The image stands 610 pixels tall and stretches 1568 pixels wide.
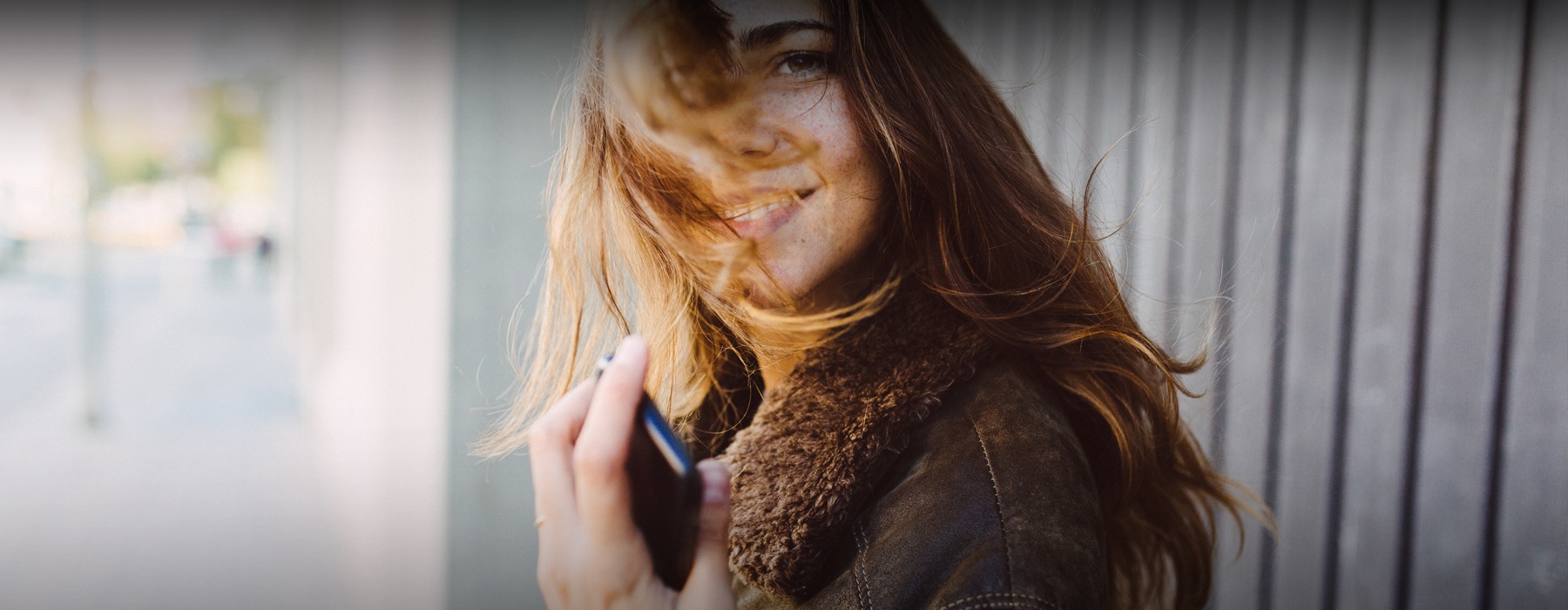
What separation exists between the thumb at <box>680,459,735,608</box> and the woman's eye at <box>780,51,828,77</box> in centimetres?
46

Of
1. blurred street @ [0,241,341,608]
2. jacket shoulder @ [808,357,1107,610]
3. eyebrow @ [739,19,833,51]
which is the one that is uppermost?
eyebrow @ [739,19,833,51]

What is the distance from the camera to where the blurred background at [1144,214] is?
1.16 meters

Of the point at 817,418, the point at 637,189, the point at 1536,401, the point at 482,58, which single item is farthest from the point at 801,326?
the point at 1536,401

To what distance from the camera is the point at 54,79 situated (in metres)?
0.99

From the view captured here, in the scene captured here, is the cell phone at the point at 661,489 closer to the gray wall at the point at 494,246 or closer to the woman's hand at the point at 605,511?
the woman's hand at the point at 605,511

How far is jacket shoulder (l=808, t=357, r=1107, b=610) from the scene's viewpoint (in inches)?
29.6

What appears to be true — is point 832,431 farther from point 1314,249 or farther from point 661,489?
point 1314,249

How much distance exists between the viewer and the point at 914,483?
2.79 ft

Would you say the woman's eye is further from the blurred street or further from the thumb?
the blurred street

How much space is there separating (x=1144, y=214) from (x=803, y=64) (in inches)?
37.7

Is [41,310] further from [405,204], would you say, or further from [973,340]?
[973,340]

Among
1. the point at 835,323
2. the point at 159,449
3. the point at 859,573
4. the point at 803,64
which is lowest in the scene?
the point at 159,449

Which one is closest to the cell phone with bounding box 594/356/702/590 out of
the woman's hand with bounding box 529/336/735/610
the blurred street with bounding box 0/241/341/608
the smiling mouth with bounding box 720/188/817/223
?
the woman's hand with bounding box 529/336/735/610

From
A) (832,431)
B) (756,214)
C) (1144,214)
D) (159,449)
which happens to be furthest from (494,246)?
A: (159,449)
